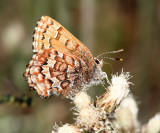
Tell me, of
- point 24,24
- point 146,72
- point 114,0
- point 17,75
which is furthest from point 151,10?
point 17,75

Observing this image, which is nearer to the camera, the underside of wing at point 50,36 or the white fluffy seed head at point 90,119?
the white fluffy seed head at point 90,119

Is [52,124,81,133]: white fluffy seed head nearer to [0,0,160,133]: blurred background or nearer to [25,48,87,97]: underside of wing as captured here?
[25,48,87,97]: underside of wing

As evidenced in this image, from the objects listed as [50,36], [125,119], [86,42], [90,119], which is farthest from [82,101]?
[86,42]

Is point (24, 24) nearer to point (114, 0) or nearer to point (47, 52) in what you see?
point (114, 0)

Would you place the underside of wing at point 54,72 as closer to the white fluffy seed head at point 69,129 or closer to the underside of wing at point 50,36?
the underside of wing at point 50,36

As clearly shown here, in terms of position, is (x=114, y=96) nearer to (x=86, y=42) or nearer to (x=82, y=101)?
(x=82, y=101)

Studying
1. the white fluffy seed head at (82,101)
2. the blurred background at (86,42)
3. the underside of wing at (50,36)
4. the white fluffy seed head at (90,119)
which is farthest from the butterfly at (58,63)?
the blurred background at (86,42)

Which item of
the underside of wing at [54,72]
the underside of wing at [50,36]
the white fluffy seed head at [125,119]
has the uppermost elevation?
the underside of wing at [50,36]
